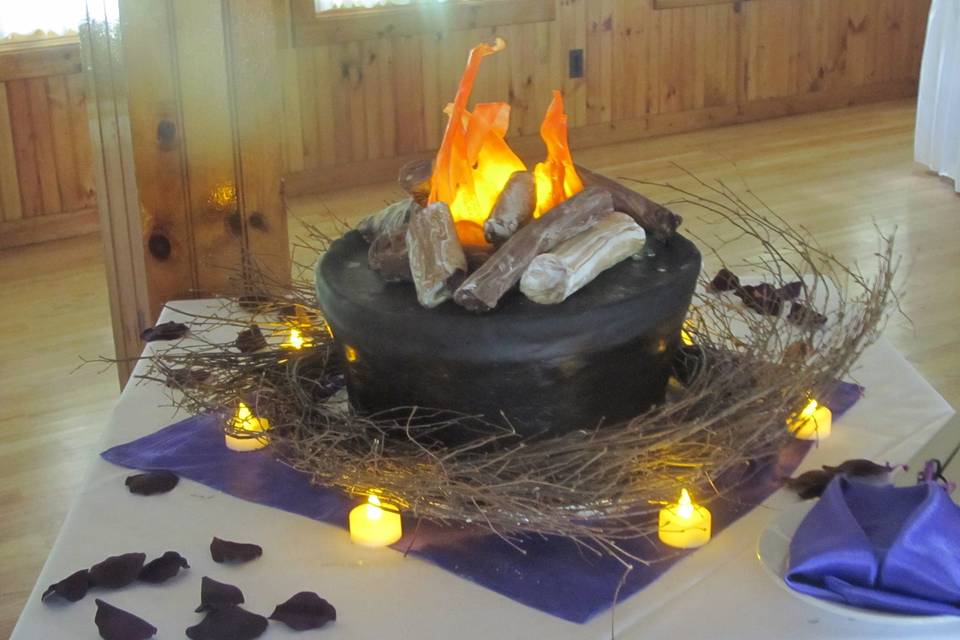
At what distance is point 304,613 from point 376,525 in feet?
0.57

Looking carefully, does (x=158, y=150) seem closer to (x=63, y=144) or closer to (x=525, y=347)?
(x=525, y=347)

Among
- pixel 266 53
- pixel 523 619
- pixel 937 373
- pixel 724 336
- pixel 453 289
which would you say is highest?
pixel 266 53

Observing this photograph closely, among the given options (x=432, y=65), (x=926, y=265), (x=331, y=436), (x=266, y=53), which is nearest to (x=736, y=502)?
(x=331, y=436)

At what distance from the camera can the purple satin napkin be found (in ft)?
4.19

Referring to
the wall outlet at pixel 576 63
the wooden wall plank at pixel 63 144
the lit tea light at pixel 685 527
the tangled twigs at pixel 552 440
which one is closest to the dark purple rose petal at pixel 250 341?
the tangled twigs at pixel 552 440

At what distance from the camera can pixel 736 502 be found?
4.69 feet

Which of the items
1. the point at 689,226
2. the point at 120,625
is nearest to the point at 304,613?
the point at 120,625

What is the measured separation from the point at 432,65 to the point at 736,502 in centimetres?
309

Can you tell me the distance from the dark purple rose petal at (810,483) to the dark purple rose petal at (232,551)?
633 millimetres

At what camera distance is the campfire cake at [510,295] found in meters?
1.36

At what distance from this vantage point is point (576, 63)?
456cm

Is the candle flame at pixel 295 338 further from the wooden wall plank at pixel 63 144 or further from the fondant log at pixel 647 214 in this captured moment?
the wooden wall plank at pixel 63 144

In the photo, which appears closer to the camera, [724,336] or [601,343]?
[601,343]

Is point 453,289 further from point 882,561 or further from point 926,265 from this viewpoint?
point 926,265
